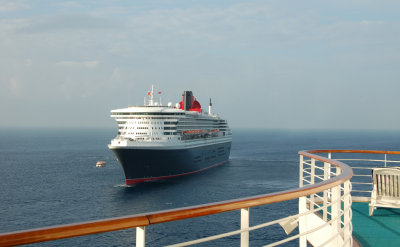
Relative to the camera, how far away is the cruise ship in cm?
3247

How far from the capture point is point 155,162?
33.6 m

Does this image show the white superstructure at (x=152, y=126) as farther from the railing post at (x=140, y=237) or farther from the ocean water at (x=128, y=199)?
the railing post at (x=140, y=237)

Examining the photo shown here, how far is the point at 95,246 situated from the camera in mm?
16594

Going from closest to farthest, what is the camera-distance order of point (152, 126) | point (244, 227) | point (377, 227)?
point (244, 227) → point (377, 227) → point (152, 126)

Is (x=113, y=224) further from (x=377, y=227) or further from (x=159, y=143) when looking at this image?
(x=159, y=143)

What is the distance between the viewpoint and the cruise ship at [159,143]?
107 ft

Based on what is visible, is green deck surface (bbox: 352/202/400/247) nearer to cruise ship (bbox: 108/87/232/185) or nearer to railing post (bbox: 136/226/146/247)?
railing post (bbox: 136/226/146/247)

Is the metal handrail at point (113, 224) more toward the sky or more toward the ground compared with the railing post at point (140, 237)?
more toward the sky

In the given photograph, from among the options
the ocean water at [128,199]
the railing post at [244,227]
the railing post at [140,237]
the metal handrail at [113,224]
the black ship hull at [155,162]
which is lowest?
the ocean water at [128,199]

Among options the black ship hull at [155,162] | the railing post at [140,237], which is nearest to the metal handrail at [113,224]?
the railing post at [140,237]

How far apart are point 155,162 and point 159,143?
1.85 metres

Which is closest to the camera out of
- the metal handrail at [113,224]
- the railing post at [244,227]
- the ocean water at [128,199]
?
the metal handrail at [113,224]

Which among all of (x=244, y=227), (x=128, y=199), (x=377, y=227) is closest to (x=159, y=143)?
(x=128, y=199)

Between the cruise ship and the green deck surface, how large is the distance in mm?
27171
